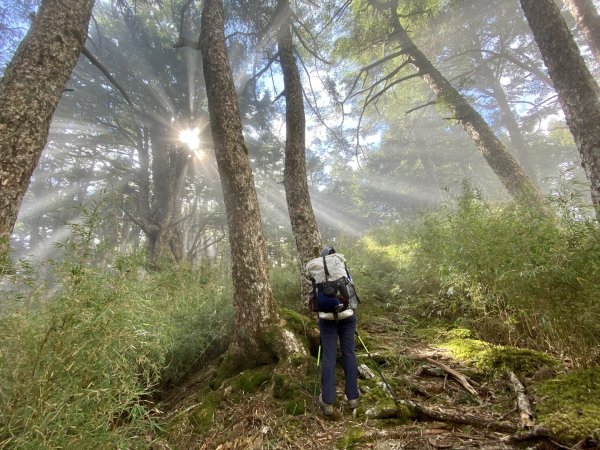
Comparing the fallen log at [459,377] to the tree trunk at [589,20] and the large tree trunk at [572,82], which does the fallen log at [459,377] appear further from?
the tree trunk at [589,20]

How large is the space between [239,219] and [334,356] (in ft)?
7.77

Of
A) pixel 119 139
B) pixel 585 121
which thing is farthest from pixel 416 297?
pixel 119 139

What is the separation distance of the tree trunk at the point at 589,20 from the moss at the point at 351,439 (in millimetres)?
10664

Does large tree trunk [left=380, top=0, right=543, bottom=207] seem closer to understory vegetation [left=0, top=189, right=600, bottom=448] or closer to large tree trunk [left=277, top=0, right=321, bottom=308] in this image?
understory vegetation [left=0, top=189, right=600, bottom=448]

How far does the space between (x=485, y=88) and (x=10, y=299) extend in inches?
917

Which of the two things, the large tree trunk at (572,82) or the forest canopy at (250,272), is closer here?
the forest canopy at (250,272)

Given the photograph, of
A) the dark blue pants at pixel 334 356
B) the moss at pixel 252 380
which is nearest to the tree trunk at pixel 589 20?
the dark blue pants at pixel 334 356

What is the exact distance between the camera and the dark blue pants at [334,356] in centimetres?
315

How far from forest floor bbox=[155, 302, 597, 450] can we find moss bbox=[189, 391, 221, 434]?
11 mm

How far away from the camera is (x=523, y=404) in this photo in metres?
2.47

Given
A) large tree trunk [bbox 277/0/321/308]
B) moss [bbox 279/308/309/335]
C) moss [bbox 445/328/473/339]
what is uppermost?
large tree trunk [bbox 277/0/321/308]

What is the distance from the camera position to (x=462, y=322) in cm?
458

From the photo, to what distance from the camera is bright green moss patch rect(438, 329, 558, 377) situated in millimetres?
3131

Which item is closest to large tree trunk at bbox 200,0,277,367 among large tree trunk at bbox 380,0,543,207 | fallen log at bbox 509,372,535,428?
fallen log at bbox 509,372,535,428
